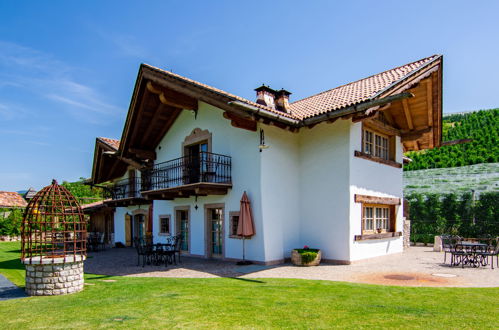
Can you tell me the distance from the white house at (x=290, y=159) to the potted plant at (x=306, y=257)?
1.99 feet

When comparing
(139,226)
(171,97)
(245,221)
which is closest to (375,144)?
(245,221)

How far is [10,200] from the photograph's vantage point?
3120cm

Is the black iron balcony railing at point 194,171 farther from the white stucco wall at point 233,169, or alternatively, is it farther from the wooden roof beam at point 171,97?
the wooden roof beam at point 171,97

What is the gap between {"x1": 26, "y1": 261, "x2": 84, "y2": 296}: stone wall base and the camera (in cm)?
753

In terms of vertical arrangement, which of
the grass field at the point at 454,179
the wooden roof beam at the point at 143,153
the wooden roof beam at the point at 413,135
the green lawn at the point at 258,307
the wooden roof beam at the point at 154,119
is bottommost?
the green lawn at the point at 258,307

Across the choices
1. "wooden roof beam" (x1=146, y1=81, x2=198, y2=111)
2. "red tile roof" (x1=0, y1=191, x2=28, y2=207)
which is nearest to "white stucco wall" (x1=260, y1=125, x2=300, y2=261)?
"wooden roof beam" (x1=146, y1=81, x2=198, y2=111)

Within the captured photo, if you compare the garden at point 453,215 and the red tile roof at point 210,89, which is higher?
the red tile roof at point 210,89

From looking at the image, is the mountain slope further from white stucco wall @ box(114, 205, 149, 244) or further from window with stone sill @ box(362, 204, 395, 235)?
white stucco wall @ box(114, 205, 149, 244)

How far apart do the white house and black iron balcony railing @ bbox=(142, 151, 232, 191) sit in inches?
2.4

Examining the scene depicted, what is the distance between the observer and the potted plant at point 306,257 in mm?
11422

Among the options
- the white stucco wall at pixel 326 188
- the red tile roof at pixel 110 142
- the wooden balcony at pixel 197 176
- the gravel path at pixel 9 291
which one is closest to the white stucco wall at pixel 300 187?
the white stucco wall at pixel 326 188

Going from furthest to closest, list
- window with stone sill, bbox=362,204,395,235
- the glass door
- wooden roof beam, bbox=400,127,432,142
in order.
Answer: wooden roof beam, bbox=400,127,432,142 → the glass door → window with stone sill, bbox=362,204,395,235

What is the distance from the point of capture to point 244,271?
10578 millimetres

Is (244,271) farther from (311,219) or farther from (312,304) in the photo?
(312,304)
